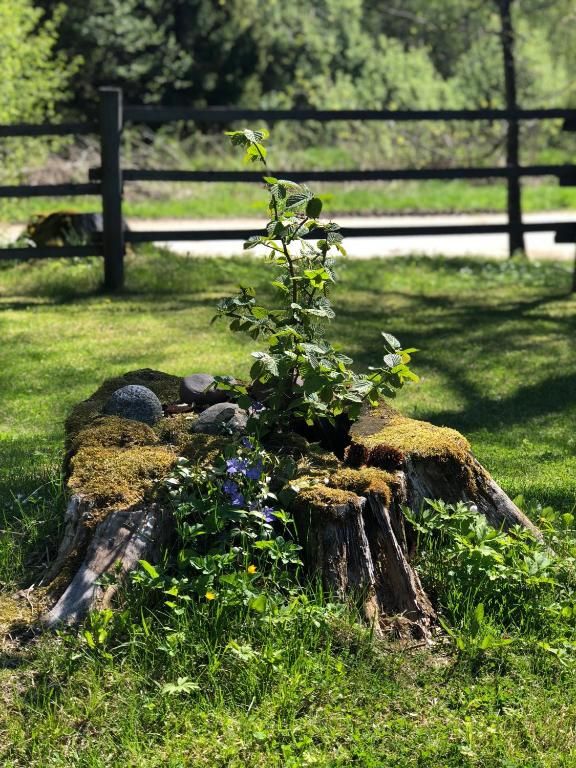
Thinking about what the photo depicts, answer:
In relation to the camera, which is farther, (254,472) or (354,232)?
(354,232)

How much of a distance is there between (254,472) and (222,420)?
0.60 metres

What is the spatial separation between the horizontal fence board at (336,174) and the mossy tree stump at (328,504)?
5.59 meters

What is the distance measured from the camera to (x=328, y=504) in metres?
3.93

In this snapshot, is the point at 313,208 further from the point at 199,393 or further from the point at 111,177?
the point at 111,177

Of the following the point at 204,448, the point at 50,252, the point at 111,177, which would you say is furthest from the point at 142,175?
the point at 204,448

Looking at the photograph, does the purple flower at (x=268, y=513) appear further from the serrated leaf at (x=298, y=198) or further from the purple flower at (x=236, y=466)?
the serrated leaf at (x=298, y=198)

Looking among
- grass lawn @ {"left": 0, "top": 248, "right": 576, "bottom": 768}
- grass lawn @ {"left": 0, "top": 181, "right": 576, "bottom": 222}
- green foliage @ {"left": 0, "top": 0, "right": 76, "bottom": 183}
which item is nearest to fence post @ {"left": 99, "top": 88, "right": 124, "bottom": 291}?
grass lawn @ {"left": 0, "top": 248, "right": 576, "bottom": 768}

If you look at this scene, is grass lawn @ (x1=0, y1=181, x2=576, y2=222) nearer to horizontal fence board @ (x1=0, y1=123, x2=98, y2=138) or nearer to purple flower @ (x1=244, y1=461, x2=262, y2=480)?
horizontal fence board @ (x1=0, y1=123, x2=98, y2=138)

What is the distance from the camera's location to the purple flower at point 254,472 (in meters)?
4.02

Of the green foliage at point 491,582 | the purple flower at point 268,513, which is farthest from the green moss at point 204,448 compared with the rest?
the green foliage at point 491,582

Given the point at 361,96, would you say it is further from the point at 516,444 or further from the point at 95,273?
the point at 516,444

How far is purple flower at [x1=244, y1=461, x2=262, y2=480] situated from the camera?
13.2 ft

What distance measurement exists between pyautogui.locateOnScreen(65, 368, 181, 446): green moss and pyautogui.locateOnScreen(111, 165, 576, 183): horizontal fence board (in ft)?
15.1

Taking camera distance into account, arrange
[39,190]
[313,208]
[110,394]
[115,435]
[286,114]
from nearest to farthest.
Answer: [313,208] → [115,435] → [110,394] → [39,190] → [286,114]
